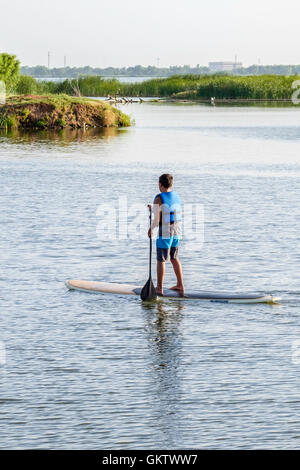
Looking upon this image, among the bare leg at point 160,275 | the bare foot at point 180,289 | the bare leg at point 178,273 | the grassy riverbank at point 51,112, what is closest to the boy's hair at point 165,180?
the bare leg at point 178,273

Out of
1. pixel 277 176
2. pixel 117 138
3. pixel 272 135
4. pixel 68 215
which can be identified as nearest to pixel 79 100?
pixel 117 138

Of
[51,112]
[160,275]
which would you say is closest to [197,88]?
[51,112]

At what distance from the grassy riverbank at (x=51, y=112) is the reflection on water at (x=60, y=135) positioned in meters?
0.63

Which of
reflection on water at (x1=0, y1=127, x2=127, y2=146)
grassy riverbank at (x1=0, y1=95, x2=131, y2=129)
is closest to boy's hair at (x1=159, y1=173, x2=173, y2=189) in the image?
reflection on water at (x1=0, y1=127, x2=127, y2=146)

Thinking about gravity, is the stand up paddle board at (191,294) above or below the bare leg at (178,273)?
below

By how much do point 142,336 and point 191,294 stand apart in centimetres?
222

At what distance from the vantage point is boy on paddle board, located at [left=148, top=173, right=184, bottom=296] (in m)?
15.2

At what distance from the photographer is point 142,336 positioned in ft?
45.2

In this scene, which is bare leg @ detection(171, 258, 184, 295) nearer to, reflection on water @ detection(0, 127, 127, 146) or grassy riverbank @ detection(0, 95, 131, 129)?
reflection on water @ detection(0, 127, 127, 146)

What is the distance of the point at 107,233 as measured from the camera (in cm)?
2333

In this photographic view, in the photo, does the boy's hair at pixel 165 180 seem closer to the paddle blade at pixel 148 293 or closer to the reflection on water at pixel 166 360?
the paddle blade at pixel 148 293

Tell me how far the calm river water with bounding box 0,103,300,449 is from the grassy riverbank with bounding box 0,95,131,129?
105 ft

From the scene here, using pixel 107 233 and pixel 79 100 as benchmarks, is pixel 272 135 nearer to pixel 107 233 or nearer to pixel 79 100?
pixel 79 100

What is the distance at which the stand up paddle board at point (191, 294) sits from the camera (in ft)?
51.3
